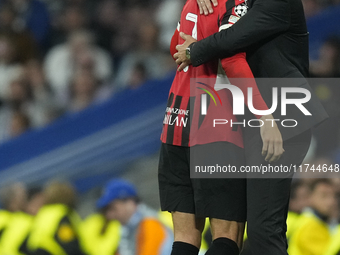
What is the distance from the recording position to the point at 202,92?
1818 millimetres

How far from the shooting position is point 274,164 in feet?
5.61

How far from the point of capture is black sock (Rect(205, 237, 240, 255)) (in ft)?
5.64

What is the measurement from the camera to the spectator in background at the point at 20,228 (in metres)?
3.70

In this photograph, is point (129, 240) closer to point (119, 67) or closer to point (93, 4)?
point (119, 67)

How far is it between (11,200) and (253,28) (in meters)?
3.09

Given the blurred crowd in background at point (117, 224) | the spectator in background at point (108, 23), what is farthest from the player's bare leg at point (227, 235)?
the spectator in background at point (108, 23)

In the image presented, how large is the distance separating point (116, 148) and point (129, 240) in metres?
0.89

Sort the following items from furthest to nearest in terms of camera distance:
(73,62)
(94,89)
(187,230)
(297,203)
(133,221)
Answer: (73,62) < (94,89) < (133,221) < (297,203) < (187,230)

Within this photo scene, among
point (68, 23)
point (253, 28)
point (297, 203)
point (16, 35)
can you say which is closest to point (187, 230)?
point (253, 28)

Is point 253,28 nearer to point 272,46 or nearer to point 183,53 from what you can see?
point 272,46

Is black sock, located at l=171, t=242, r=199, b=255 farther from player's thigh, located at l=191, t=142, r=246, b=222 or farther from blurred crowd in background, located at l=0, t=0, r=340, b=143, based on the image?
blurred crowd in background, located at l=0, t=0, r=340, b=143

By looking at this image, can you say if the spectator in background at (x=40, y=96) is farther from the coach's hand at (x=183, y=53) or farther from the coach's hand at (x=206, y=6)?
the coach's hand at (x=206, y=6)

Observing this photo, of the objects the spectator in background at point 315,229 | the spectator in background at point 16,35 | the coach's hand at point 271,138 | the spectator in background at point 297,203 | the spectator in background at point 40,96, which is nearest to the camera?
the coach's hand at point 271,138

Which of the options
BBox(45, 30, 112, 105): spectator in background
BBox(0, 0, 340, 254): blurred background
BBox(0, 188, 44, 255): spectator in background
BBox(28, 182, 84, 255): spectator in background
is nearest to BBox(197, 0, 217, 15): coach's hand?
BBox(0, 0, 340, 254): blurred background
